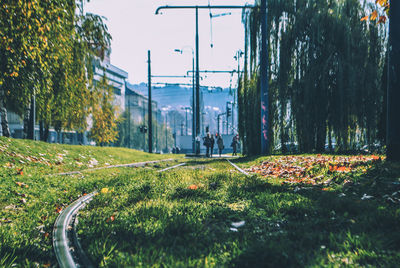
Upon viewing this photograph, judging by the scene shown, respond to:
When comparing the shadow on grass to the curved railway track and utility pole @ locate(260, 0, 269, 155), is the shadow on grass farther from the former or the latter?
utility pole @ locate(260, 0, 269, 155)

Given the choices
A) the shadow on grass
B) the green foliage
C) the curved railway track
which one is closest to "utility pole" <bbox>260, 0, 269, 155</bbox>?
the green foliage

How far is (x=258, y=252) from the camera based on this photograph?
7.87ft

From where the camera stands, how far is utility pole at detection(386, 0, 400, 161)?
5.80m

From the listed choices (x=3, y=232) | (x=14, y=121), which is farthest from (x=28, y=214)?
(x=14, y=121)

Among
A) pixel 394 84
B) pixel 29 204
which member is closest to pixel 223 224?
pixel 29 204

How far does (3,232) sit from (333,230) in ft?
10.6

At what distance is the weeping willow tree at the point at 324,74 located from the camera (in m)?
14.0

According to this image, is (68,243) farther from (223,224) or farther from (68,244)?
(223,224)

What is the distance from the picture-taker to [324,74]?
1435 centimetres

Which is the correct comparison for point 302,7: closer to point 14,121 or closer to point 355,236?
point 355,236

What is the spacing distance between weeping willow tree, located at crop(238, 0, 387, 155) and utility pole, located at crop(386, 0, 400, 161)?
8.19 meters

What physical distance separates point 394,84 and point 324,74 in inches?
351

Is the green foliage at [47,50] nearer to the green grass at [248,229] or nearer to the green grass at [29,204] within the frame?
the green grass at [29,204]

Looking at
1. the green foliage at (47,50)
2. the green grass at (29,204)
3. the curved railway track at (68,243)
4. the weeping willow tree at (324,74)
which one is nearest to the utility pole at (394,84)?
the curved railway track at (68,243)
